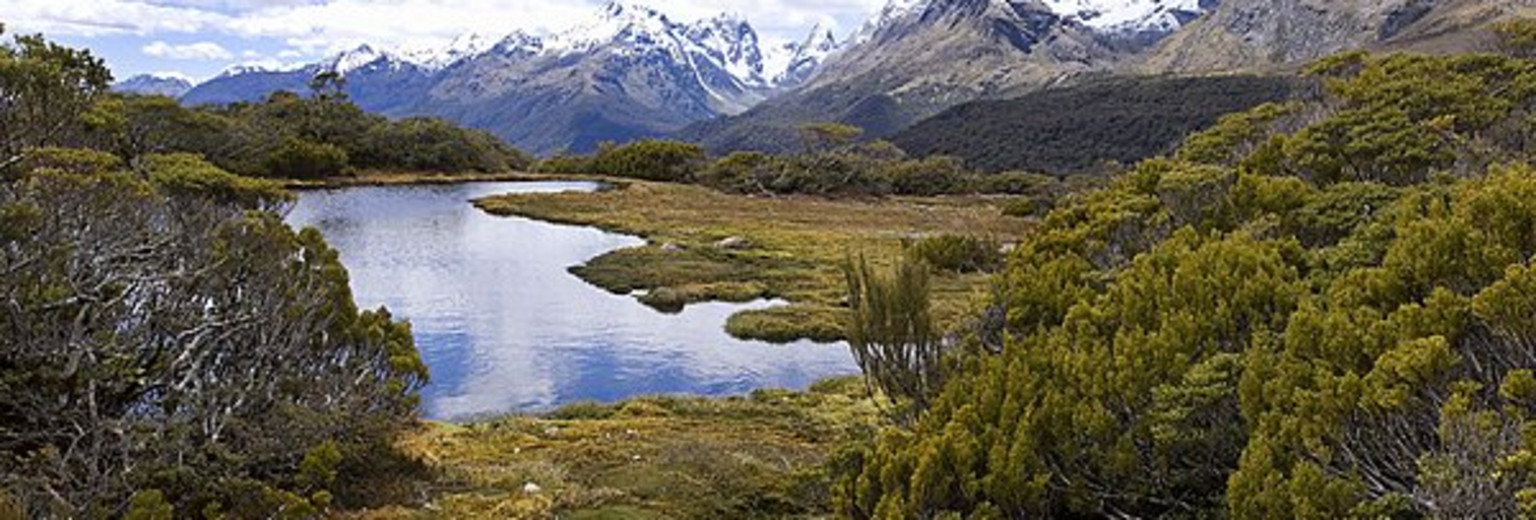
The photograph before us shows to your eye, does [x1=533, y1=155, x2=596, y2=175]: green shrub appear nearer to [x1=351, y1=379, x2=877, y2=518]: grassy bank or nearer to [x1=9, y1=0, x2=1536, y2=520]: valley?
[x1=9, y1=0, x2=1536, y2=520]: valley

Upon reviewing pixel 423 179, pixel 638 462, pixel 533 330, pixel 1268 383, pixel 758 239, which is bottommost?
pixel 533 330

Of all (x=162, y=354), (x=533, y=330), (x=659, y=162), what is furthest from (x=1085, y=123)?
(x=162, y=354)

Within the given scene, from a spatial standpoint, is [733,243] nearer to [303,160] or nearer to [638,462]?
[638,462]

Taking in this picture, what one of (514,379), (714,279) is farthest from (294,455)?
(714,279)

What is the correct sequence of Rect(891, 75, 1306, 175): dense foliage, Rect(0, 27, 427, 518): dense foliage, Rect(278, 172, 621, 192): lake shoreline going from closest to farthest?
Rect(0, 27, 427, 518): dense foliage → Rect(278, 172, 621, 192): lake shoreline → Rect(891, 75, 1306, 175): dense foliage

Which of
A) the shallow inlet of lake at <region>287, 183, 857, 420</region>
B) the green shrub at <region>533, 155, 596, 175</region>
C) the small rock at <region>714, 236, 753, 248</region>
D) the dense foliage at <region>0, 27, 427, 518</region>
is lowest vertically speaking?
the shallow inlet of lake at <region>287, 183, 857, 420</region>

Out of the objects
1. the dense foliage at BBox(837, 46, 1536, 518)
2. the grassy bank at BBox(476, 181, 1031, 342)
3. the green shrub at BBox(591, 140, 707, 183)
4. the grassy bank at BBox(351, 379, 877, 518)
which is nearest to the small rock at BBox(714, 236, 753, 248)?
the grassy bank at BBox(476, 181, 1031, 342)

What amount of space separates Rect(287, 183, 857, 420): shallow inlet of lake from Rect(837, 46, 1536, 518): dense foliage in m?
13.5

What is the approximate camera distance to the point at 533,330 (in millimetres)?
32125

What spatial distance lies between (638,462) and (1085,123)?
146m

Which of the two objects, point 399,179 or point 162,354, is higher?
point 399,179

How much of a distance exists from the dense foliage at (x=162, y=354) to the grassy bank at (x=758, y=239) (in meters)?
8.88

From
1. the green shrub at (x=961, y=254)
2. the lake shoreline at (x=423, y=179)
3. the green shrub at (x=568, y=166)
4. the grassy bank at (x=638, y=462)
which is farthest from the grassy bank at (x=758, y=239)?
the green shrub at (x=568, y=166)

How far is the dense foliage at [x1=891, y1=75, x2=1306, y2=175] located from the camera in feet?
458
